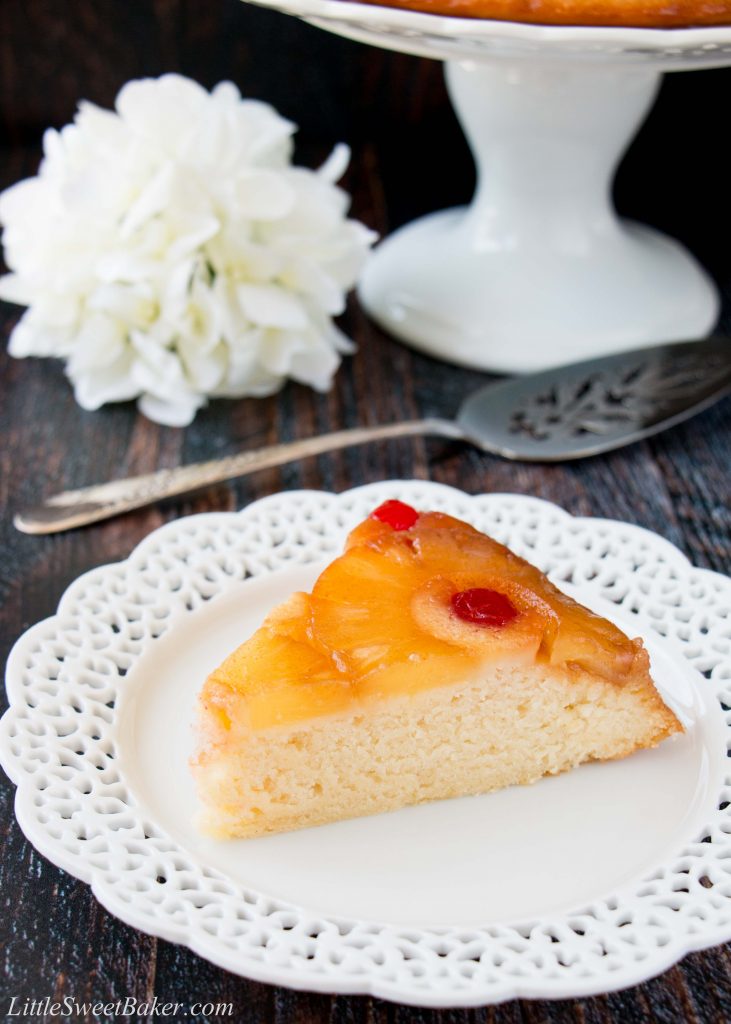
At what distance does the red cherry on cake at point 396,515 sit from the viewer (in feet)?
5.63

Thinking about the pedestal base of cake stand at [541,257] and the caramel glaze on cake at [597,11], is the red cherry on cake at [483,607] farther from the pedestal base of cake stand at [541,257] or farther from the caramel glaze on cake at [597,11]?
the pedestal base of cake stand at [541,257]

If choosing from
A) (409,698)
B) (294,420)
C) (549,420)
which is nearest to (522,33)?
(549,420)

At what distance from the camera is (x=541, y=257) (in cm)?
262

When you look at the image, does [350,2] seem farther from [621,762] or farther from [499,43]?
[621,762]

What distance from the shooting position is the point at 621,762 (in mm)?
1576

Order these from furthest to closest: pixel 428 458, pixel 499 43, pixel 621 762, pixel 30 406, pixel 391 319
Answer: pixel 391 319
pixel 30 406
pixel 428 458
pixel 499 43
pixel 621 762

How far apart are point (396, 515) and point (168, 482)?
0.56 metres

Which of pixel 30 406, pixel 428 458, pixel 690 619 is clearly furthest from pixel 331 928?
pixel 30 406

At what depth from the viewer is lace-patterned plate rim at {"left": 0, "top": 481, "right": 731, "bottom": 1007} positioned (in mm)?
1200

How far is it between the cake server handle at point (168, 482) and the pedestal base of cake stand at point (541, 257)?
0.37 m

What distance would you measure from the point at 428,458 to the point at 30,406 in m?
0.78

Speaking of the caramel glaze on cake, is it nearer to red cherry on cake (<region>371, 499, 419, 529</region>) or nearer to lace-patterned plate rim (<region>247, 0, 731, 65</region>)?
lace-patterned plate rim (<region>247, 0, 731, 65</region>)

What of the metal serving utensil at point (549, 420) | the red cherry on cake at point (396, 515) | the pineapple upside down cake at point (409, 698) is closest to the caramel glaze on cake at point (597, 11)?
the metal serving utensil at point (549, 420)

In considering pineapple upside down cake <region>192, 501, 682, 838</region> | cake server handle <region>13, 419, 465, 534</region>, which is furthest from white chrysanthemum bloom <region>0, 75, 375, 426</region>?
pineapple upside down cake <region>192, 501, 682, 838</region>
